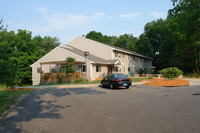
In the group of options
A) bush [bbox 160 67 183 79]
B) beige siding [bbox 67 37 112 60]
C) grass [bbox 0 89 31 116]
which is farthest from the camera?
beige siding [bbox 67 37 112 60]

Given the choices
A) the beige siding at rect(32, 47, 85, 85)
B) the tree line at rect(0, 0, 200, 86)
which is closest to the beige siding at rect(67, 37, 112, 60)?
the beige siding at rect(32, 47, 85, 85)

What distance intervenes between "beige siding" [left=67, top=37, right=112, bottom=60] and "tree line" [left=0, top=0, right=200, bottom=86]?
1139cm

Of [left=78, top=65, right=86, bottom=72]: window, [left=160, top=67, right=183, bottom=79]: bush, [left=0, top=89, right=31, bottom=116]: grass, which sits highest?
[left=78, top=65, right=86, bottom=72]: window

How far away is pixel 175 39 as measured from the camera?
40.8m

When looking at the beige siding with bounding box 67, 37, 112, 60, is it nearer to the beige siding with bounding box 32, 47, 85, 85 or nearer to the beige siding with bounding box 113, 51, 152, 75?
the beige siding with bounding box 113, 51, 152, 75

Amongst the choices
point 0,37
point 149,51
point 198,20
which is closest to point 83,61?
point 198,20

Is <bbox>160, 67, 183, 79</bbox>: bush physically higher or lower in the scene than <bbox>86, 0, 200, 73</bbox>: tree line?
lower

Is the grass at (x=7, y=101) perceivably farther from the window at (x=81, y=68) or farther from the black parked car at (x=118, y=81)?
the window at (x=81, y=68)

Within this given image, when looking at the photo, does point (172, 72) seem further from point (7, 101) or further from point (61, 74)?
point (7, 101)

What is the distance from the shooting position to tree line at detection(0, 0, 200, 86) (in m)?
8.83

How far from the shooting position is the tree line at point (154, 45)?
8.83m

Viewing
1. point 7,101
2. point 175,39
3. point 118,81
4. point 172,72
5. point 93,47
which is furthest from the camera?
point 175,39

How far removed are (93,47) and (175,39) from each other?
21.5 metres

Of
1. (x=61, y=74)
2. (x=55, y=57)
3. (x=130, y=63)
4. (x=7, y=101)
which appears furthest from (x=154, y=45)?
(x=7, y=101)
